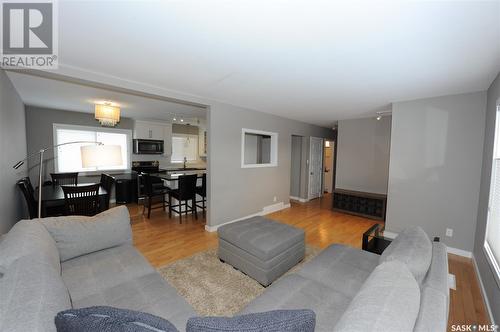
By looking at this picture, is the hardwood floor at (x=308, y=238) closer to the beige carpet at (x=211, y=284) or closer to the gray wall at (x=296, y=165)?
the beige carpet at (x=211, y=284)

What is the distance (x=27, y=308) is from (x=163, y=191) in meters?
3.88

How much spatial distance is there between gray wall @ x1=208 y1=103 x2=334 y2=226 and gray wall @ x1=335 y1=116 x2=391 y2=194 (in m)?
1.55

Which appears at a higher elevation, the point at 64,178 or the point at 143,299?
the point at 64,178

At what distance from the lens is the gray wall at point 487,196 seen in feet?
6.38

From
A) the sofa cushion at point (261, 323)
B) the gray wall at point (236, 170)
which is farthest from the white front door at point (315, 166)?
the sofa cushion at point (261, 323)

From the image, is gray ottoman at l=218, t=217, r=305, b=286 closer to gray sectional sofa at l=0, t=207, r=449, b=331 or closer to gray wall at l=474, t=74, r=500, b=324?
gray sectional sofa at l=0, t=207, r=449, b=331

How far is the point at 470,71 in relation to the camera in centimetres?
225

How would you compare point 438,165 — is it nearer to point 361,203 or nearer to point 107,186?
point 361,203

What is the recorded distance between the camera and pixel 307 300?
1.41 meters

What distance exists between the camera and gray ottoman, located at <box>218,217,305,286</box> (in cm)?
220

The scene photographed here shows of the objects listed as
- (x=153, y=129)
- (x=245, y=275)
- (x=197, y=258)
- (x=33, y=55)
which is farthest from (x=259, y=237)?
(x=153, y=129)

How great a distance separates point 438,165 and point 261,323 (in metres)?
3.91

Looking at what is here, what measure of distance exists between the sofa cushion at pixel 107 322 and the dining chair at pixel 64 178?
4.80 m

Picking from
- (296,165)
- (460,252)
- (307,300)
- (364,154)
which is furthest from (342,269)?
(296,165)
